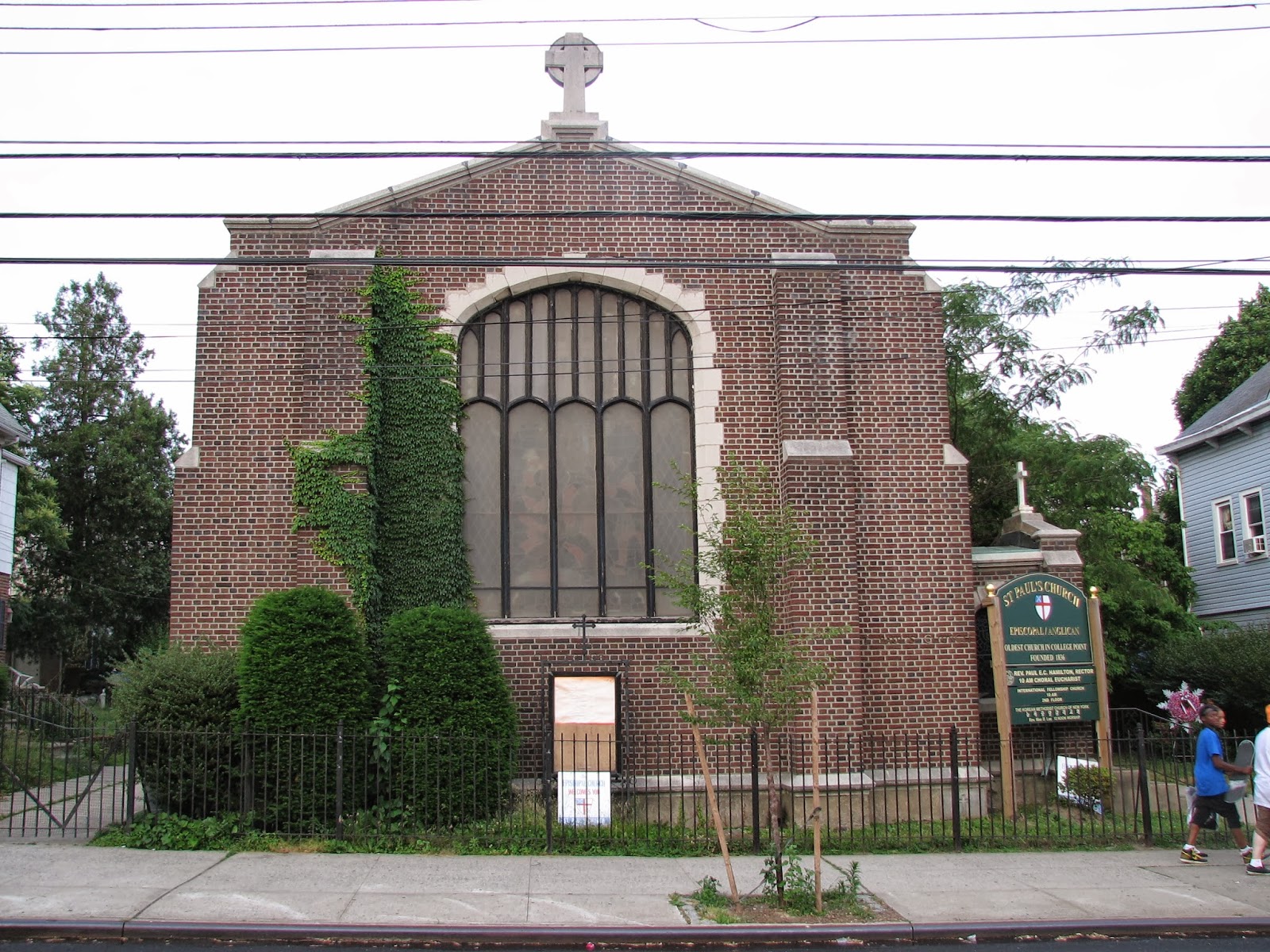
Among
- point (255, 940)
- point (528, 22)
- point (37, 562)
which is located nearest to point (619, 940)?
point (255, 940)

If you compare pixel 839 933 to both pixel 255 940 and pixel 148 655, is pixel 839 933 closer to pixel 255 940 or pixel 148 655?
pixel 255 940

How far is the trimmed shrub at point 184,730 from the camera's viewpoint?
11.7 metres

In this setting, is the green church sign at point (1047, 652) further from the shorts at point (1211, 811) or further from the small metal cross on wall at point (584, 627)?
the small metal cross on wall at point (584, 627)

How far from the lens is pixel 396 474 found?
1436 centimetres

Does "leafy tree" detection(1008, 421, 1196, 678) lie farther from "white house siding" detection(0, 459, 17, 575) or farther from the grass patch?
"white house siding" detection(0, 459, 17, 575)

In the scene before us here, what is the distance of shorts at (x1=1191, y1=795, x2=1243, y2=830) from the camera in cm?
1109

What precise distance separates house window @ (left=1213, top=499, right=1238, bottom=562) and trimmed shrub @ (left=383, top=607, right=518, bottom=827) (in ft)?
71.1

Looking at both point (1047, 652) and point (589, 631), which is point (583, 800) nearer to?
point (589, 631)

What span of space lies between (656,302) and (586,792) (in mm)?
6619

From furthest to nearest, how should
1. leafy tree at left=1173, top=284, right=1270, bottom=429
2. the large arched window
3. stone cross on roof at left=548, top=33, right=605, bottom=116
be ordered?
leafy tree at left=1173, top=284, right=1270, bottom=429 < stone cross on roof at left=548, top=33, right=605, bottom=116 < the large arched window

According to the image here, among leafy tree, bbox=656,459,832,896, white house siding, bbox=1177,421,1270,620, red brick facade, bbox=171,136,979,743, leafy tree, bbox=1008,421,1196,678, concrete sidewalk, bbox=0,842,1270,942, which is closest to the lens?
concrete sidewalk, bbox=0,842,1270,942

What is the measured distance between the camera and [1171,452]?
2888 cm

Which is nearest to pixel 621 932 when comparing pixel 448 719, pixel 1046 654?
pixel 448 719

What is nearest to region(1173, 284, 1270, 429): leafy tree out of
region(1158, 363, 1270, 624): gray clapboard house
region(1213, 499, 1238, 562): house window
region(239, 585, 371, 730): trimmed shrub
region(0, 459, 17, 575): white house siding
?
region(1158, 363, 1270, 624): gray clapboard house
